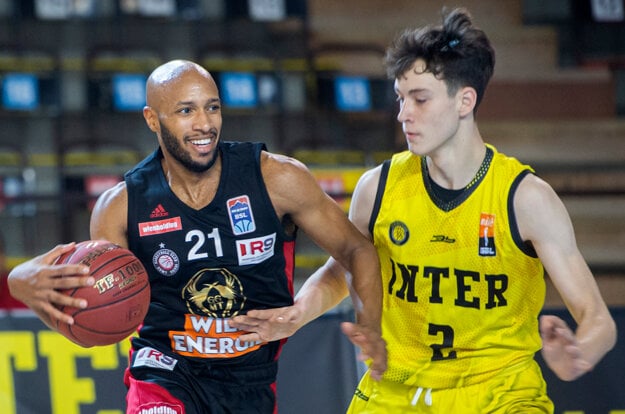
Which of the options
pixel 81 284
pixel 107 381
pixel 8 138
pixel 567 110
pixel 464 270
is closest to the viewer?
pixel 81 284

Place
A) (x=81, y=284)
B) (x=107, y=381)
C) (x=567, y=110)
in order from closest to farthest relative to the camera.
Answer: (x=81, y=284)
(x=107, y=381)
(x=567, y=110)

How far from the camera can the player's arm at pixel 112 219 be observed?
358 cm

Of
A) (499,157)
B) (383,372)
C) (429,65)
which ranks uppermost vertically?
(429,65)

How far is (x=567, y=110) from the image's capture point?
1010cm

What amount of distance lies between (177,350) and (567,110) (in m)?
7.41

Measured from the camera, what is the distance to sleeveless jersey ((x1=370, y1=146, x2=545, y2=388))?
340cm

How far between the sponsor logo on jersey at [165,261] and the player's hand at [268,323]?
299 mm

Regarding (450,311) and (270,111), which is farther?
(270,111)

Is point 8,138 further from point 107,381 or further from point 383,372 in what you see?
point 383,372

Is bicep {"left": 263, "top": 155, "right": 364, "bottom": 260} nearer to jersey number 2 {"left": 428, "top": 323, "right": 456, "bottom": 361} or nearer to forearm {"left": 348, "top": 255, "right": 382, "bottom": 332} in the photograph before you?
forearm {"left": 348, "top": 255, "right": 382, "bottom": 332}

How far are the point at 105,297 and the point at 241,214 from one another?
65 cm

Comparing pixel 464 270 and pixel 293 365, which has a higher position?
pixel 464 270

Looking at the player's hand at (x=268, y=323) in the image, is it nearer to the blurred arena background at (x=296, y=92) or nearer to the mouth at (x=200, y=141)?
the mouth at (x=200, y=141)

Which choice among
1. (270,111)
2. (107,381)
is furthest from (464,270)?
(270,111)
